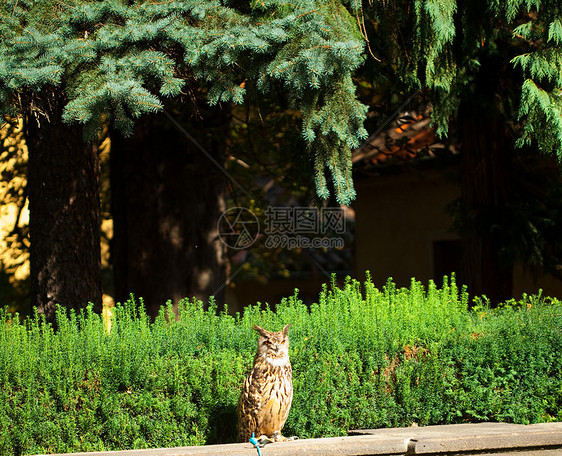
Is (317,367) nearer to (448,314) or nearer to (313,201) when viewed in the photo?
Result: (448,314)

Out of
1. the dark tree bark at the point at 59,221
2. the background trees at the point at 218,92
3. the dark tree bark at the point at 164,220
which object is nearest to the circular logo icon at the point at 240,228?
the background trees at the point at 218,92

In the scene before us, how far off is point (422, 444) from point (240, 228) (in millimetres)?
7993

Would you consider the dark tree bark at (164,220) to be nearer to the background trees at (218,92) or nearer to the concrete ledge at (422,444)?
the background trees at (218,92)

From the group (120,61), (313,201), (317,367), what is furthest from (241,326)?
(313,201)

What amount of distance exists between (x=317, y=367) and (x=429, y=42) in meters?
3.68

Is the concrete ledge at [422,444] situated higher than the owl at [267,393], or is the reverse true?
the owl at [267,393]

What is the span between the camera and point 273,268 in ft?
60.3

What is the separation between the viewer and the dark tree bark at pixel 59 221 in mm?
7859

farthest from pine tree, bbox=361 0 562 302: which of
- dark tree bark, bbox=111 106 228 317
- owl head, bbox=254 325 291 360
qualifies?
owl head, bbox=254 325 291 360

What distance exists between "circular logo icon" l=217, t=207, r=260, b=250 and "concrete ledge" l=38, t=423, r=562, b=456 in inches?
275

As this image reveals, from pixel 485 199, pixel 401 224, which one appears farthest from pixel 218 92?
pixel 401 224

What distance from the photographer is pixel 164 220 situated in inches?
370

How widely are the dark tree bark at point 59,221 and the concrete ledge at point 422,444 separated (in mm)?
3111

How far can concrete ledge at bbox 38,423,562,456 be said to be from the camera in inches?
196
